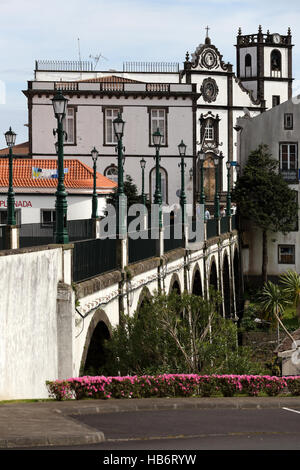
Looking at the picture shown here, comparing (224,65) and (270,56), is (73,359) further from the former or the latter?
(270,56)

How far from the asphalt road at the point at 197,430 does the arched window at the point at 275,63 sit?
78.6m

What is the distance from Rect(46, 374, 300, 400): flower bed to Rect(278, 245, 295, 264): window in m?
42.3

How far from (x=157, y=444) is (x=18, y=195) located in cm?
3659

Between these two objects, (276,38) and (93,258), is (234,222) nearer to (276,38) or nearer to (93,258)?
(276,38)

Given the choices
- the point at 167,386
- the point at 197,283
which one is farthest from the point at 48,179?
the point at 167,386

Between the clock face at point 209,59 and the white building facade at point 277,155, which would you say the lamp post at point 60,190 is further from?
the clock face at point 209,59

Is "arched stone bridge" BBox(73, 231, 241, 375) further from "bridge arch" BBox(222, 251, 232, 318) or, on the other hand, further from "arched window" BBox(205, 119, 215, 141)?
"arched window" BBox(205, 119, 215, 141)

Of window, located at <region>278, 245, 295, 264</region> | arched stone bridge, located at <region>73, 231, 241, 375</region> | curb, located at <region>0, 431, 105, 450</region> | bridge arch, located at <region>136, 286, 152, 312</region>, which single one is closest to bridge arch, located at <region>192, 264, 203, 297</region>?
arched stone bridge, located at <region>73, 231, 241, 375</region>

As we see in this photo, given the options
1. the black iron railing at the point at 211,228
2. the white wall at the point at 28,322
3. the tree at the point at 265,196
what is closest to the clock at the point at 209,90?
the tree at the point at 265,196

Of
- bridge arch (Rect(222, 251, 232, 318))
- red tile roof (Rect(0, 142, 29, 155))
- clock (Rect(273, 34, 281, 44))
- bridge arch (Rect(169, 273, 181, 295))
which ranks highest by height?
clock (Rect(273, 34, 281, 44))

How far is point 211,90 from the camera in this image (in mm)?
84875

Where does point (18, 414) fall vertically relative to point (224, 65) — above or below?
below

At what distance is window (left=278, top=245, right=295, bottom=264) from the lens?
61.7m
